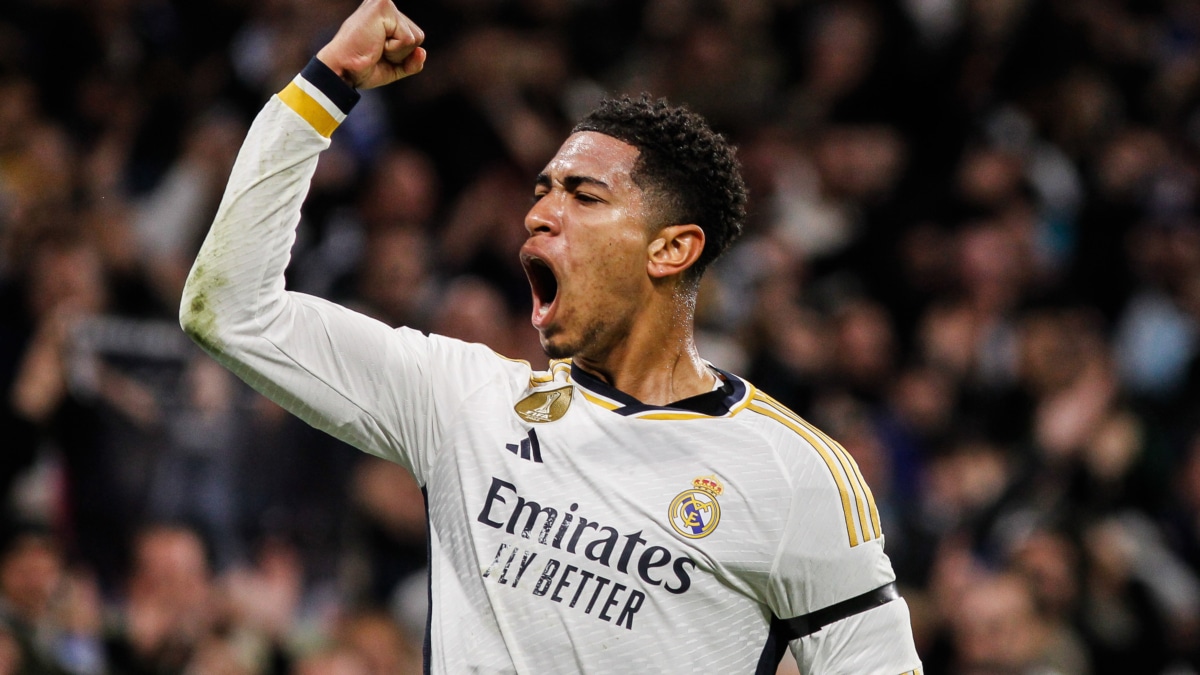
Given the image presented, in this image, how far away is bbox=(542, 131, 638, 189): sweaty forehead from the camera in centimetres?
329

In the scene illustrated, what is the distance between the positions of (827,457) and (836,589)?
282 millimetres

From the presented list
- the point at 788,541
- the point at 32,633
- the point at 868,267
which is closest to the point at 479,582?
the point at 788,541

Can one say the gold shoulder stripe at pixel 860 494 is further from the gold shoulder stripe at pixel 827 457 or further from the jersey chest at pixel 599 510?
the jersey chest at pixel 599 510

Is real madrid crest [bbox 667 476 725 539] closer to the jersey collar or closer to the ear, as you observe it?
the jersey collar

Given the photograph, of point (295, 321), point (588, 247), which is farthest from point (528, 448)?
point (295, 321)

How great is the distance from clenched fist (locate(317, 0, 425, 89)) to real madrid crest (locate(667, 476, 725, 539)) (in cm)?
103

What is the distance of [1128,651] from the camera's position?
737cm

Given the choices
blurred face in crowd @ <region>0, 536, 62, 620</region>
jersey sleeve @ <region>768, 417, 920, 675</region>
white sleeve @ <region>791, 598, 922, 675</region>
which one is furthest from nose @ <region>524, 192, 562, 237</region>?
blurred face in crowd @ <region>0, 536, 62, 620</region>

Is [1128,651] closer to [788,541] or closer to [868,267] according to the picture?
[868,267]

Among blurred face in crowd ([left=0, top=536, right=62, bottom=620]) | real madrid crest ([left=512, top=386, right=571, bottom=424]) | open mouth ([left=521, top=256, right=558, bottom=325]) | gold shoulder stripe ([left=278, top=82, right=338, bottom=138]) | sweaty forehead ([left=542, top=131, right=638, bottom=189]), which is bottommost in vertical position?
blurred face in crowd ([left=0, top=536, right=62, bottom=620])

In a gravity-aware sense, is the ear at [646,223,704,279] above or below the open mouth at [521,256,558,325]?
above

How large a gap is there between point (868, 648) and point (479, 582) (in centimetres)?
79


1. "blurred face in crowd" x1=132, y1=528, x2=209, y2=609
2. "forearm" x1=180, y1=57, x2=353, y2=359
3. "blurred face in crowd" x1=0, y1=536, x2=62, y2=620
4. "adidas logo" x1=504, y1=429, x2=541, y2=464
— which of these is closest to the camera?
"forearm" x1=180, y1=57, x2=353, y2=359

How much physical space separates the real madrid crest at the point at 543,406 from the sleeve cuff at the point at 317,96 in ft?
2.35
